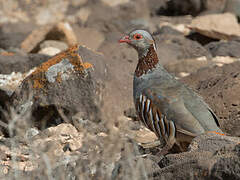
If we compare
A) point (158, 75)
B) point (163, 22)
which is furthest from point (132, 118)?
point (163, 22)

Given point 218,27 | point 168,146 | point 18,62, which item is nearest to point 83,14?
point 218,27

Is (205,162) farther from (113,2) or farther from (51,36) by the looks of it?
(113,2)

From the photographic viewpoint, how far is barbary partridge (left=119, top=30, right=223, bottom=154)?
4.59 meters

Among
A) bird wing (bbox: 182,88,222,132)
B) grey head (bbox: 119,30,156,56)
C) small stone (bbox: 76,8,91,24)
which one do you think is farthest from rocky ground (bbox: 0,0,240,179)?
small stone (bbox: 76,8,91,24)

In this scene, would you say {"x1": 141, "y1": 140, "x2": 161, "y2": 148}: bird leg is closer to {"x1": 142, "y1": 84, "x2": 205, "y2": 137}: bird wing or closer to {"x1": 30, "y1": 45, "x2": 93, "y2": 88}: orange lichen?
{"x1": 142, "y1": 84, "x2": 205, "y2": 137}: bird wing

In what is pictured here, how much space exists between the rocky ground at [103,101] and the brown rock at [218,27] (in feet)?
0.08

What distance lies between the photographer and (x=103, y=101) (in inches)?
243

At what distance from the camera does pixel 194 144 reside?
3.75 metres

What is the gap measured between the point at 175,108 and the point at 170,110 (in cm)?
5

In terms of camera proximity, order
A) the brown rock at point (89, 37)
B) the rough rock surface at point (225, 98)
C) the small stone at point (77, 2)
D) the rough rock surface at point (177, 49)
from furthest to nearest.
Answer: the small stone at point (77, 2) → the brown rock at point (89, 37) → the rough rock surface at point (177, 49) → the rough rock surface at point (225, 98)

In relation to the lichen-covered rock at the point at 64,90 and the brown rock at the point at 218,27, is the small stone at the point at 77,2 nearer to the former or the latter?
the brown rock at the point at 218,27

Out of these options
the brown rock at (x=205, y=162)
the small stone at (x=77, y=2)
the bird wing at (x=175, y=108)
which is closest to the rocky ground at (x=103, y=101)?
the brown rock at (x=205, y=162)

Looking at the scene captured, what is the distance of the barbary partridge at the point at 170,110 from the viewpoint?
15.1ft

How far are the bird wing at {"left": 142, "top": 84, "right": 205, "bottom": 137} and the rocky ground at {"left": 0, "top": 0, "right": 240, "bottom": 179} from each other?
0.41 metres
